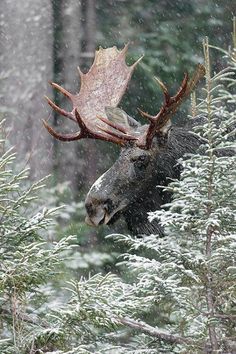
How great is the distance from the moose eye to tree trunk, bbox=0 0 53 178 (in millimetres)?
4996

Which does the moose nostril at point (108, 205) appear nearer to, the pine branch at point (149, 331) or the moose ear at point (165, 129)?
the moose ear at point (165, 129)

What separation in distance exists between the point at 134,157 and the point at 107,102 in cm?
61

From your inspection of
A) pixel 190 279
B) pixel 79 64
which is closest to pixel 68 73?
pixel 79 64

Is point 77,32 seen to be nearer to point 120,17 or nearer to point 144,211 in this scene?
point 120,17

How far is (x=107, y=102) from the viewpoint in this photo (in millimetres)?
7465

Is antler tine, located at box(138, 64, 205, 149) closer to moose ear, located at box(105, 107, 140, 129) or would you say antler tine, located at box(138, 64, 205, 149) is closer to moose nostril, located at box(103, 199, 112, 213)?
moose ear, located at box(105, 107, 140, 129)

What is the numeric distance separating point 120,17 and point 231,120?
394 inches

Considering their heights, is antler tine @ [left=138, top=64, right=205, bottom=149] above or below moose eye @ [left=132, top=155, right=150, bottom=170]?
above

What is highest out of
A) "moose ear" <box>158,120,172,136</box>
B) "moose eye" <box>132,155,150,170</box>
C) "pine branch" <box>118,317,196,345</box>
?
"moose ear" <box>158,120,172,136</box>

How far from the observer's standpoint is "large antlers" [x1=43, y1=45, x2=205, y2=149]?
6875 millimetres

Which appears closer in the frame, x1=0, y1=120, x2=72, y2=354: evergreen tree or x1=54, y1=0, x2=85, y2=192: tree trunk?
x1=0, y1=120, x2=72, y2=354: evergreen tree

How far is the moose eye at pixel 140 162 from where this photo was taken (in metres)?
7.01

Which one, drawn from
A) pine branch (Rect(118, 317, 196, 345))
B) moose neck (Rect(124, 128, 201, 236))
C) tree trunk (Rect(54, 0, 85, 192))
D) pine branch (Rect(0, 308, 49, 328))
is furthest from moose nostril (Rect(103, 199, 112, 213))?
tree trunk (Rect(54, 0, 85, 192))

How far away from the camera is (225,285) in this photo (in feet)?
16.1
